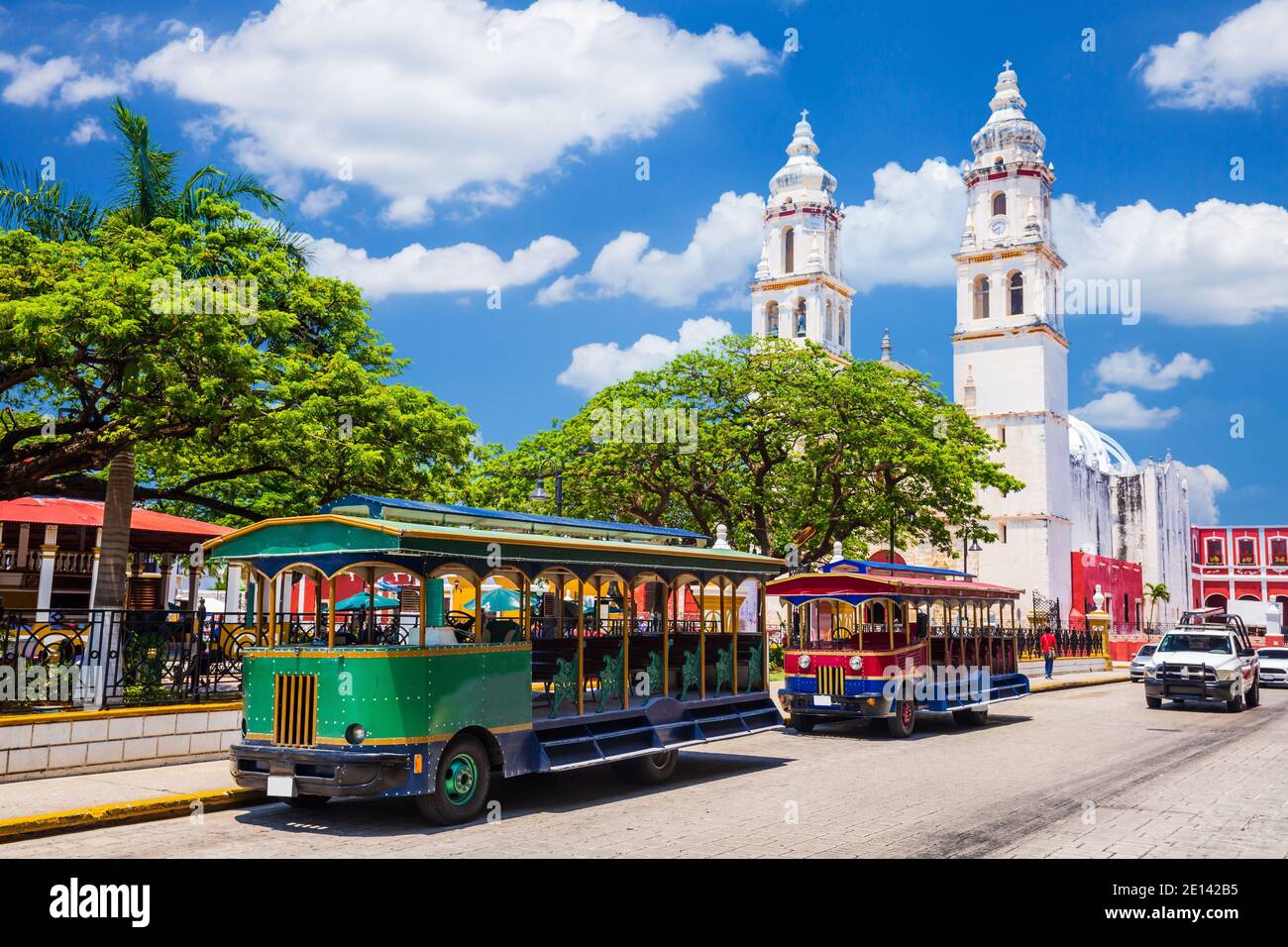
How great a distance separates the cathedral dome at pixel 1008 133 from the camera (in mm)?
70625

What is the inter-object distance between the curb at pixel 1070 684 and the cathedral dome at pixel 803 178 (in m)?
47.1

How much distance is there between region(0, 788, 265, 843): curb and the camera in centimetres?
978

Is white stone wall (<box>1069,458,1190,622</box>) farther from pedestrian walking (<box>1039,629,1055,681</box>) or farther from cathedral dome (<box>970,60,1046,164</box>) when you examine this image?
pedestrian walking (<box>1039,629,1055,681</box>)

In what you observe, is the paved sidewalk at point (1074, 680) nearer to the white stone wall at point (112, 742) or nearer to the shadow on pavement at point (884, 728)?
the shadow on pavement at point (884, 728)

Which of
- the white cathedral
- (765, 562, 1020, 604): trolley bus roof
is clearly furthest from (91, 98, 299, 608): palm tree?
the white cathedral

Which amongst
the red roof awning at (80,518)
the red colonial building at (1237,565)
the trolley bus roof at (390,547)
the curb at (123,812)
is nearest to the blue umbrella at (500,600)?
the trolley bus roof at (390,547)

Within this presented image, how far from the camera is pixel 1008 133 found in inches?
2803

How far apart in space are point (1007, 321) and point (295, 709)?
2605 inches

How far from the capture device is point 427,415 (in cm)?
2145

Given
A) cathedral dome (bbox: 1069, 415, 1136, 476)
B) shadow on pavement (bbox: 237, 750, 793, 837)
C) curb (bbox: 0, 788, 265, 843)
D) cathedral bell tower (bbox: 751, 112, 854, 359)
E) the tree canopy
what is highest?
cathedral bell tower (bbox: 751, 112, 854, 359)

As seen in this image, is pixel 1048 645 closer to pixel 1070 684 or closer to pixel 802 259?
pixel 1070 684

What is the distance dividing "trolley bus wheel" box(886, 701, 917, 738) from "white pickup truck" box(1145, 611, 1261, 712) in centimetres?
916
